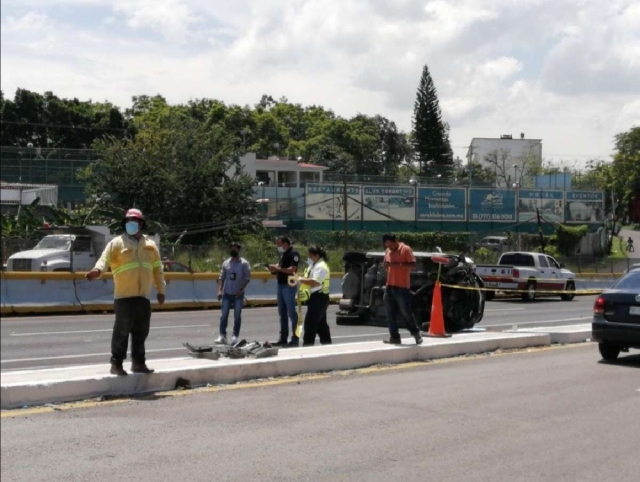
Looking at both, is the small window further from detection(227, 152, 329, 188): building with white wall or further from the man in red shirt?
detection(227, 152, 329, 188): building with white wall

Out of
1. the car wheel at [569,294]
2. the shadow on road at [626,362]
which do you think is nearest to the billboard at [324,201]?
the car wheel at [569,294]

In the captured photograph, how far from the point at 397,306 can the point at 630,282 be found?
377cm

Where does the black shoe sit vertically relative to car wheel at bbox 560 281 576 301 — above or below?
above

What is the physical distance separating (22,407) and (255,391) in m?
3.39

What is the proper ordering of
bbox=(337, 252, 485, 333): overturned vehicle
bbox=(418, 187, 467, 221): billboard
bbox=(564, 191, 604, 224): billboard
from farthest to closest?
bbox=(564, 191, 604, 224): billboard → bbox=(418, 187, 467, 221): billboard → bbox=(337, 252, 485, 333): overturned vehicle

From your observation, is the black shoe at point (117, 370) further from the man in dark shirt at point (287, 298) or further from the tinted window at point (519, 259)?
the tinted window at point (519, 259)

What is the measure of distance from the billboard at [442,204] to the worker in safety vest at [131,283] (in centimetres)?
5893

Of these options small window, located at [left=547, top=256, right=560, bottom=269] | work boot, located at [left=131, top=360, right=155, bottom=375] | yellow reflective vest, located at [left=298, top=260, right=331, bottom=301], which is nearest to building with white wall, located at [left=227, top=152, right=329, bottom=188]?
small window, located at [left=547, top=256, right=560, bottom=269]

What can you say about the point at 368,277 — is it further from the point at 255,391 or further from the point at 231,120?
the point at 231,120

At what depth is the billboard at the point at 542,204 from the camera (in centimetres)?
6938

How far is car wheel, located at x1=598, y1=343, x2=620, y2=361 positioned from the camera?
44.5 ft

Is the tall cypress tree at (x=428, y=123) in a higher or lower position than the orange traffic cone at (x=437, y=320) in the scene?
higher

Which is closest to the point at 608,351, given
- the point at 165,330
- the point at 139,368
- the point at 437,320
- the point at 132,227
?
the point at 437,320

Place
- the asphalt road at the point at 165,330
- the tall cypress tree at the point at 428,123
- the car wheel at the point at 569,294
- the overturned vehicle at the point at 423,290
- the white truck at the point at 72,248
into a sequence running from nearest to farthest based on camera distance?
the asphalt road at the point at 165,330, the overturned vehicle at the point at 423,290, the white truck at the point at 72,248, the car wheel at the point at 569,294, the tall cypress tree at the point at 428,123
